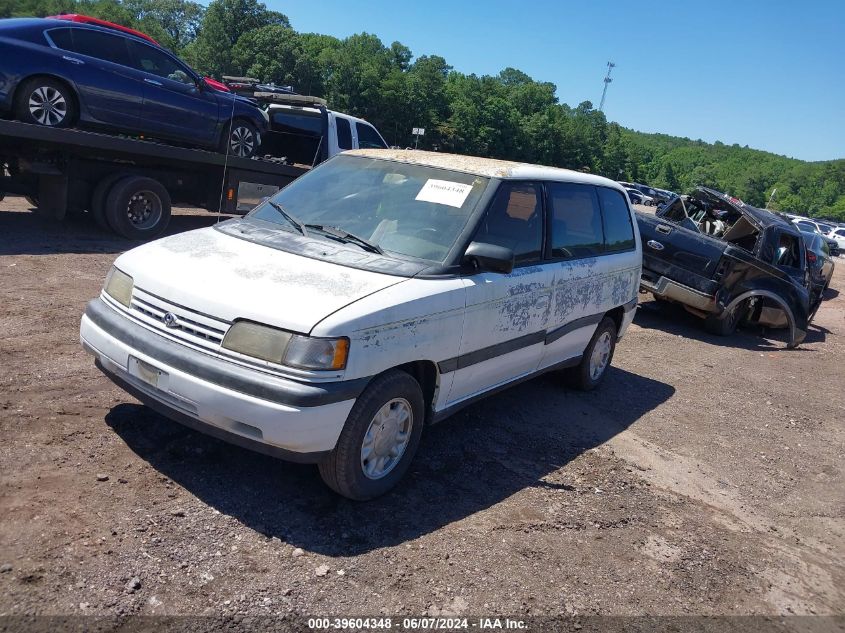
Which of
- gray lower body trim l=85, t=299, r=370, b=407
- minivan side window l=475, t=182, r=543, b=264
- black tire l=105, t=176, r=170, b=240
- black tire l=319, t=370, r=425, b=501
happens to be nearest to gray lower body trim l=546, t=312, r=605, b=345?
minivan side window l=475, t=182, r=543, b=264

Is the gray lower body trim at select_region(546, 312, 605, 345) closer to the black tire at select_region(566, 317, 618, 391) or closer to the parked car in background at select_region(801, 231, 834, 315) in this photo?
the black tire at select_region(566, 317, 618, 391)

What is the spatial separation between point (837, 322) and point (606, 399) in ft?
35.0

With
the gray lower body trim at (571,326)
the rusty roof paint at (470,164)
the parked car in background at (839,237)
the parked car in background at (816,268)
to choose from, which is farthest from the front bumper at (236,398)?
the parked car in background at (839,237)

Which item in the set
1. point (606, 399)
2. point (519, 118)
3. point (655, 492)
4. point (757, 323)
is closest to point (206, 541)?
point (655, 492)

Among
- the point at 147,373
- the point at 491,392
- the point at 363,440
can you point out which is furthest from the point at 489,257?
Answer: the point at 147,373

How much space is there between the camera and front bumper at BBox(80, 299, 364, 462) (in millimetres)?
3100

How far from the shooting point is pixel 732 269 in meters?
9.41

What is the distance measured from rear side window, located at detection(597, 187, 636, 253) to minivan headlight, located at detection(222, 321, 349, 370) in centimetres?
335

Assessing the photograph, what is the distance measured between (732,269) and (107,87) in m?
8.75

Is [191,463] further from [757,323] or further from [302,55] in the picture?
[302,55]

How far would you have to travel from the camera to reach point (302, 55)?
56.6 meters

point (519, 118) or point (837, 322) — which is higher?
point (519, 118)

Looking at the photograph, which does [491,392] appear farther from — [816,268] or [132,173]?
[816,268]

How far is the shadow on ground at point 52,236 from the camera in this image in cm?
809
